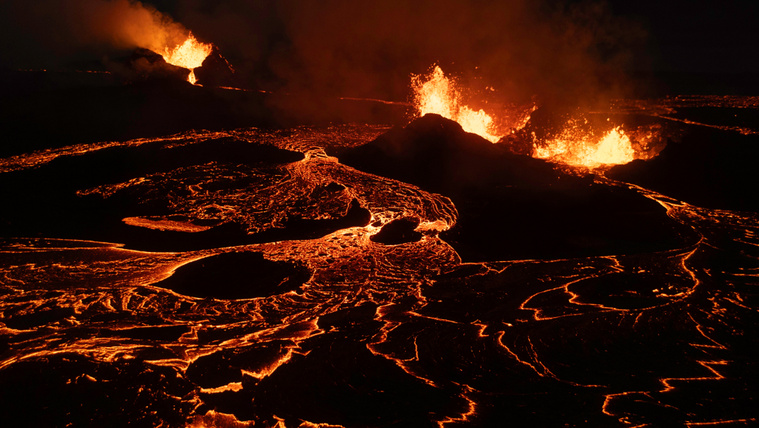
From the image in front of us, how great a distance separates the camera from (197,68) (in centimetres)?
1959

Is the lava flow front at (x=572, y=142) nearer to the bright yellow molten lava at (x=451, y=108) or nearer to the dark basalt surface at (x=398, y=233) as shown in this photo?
the bright yellow molten lava at (x=451, y=108)

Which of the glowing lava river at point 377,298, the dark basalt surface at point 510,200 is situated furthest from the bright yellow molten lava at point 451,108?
the glowing lava river at point 377,298

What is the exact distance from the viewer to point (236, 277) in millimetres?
5914

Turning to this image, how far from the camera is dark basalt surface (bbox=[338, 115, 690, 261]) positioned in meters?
7.05

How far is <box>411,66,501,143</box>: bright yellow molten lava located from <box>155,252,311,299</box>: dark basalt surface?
8.93m

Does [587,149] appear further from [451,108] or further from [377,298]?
[377,298]

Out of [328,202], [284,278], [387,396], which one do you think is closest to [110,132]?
[328,202]

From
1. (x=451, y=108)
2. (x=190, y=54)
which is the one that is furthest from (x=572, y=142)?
(x=190, y=54)

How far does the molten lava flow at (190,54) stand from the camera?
1944cm

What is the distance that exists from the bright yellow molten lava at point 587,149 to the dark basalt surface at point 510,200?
155cm

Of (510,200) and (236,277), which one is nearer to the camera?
(236,277)

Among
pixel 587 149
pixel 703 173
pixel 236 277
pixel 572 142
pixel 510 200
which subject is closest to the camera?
pixel 236 277

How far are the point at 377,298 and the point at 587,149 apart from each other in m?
9.56

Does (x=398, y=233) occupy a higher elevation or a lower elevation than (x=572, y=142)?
lower
